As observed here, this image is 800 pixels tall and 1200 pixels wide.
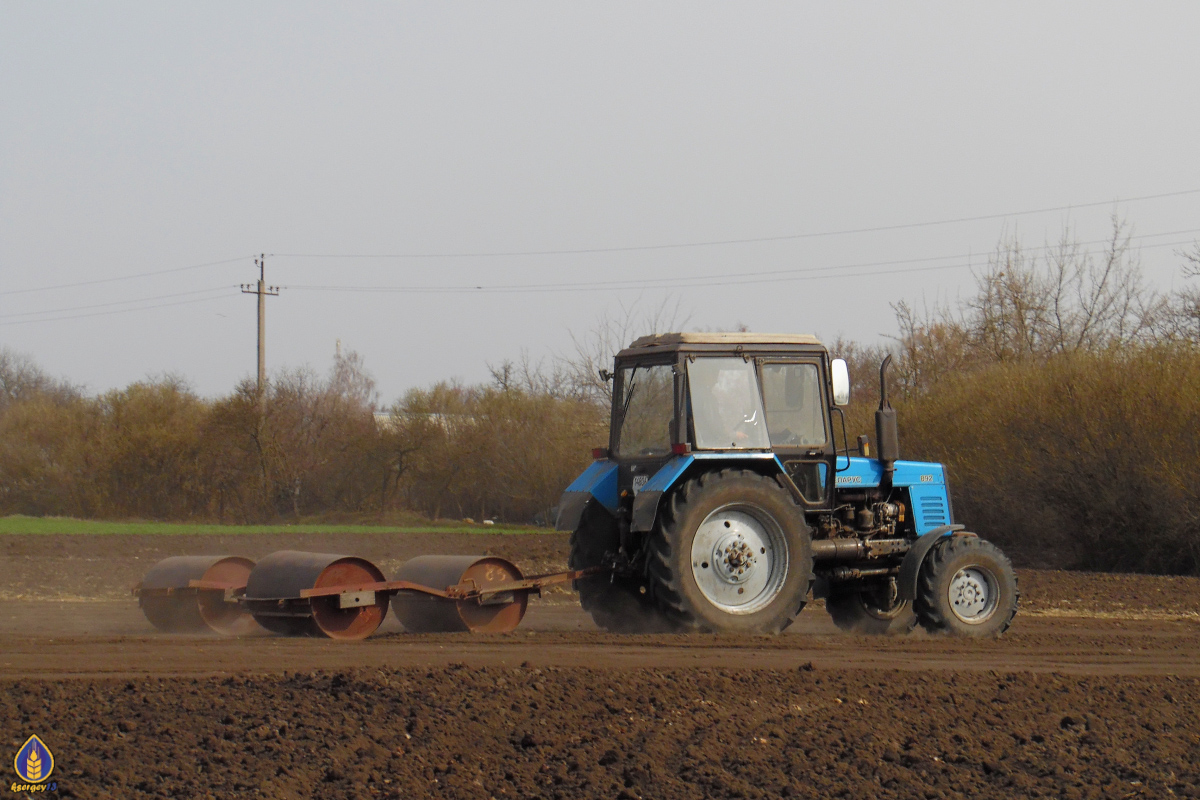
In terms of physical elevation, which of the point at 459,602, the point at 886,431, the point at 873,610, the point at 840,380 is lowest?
the point at 873,610

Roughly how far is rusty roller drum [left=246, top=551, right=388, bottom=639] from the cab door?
3.08m

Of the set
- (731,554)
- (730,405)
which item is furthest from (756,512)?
(730,405)

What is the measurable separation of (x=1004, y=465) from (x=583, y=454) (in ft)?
46.9

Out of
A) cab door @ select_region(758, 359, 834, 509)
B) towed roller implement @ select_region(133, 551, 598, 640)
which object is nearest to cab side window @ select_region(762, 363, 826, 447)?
cab door @ select_region(758, 359, 834, 509)

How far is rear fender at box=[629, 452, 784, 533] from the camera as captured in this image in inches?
305

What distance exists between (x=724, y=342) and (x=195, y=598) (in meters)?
4.36

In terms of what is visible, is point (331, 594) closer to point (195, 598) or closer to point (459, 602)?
point (459, 602)

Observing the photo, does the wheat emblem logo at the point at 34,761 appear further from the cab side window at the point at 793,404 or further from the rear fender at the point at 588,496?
the cab side window at the point at 793,404

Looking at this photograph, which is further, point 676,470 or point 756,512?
point 756,512

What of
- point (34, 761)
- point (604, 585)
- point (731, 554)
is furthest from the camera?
point (604, 585)

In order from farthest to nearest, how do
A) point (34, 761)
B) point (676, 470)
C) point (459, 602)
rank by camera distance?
point (459, 602)
point (676, 470)
point (34, 761)

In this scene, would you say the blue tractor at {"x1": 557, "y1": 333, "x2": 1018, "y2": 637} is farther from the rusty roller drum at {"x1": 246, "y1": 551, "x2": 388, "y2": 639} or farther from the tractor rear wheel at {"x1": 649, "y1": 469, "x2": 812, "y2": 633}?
the rusty roller drum at {"x1": 246, "y1": 551, "x2": 388, "y2": 639}

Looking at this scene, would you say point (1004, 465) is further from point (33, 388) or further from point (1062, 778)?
point (33, 388)

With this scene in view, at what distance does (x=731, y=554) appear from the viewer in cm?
803
